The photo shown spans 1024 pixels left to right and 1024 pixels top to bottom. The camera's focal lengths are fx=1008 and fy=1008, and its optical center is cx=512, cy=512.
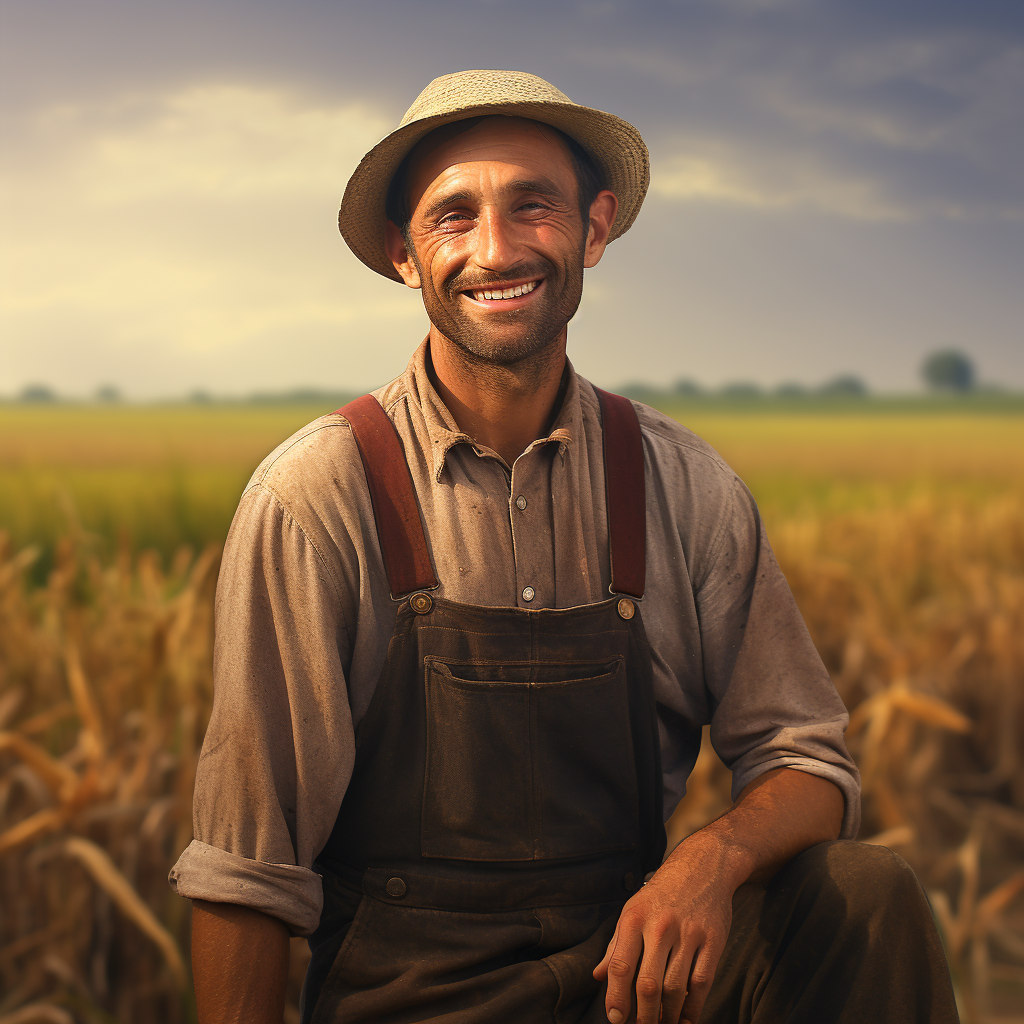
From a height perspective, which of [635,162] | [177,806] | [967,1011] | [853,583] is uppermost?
[635,162]

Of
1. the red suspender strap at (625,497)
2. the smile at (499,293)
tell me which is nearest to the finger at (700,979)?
the red suspender strap at (625,497)

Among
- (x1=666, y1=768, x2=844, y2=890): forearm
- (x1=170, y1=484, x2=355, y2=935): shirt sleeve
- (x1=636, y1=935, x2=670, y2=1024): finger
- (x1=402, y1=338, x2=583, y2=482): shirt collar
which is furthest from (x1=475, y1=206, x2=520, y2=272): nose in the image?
(x1=636, y1=935, x2=670, y2=1024): finger

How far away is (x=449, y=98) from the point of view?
1688 millimetres

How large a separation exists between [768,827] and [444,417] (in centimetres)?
85

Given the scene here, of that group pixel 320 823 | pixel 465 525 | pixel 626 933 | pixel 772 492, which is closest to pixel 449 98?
pixel 465 525

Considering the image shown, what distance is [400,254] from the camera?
74.9 inches

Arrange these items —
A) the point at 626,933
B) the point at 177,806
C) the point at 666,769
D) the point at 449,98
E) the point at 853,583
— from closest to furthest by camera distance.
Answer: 1. the point at 626,933
2. the point at 449,98
3. the point at 666,769
4. the point at 177,806
5. the point at 853,583

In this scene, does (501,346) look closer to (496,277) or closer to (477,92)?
(496,277)

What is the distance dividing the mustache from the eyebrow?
0.39ft

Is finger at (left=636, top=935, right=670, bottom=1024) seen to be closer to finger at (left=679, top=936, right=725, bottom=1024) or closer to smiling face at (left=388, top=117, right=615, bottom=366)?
finger at (left=679, top=936, right=725, bottom=1024)

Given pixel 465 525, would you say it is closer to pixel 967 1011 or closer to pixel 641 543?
pixel 641 543

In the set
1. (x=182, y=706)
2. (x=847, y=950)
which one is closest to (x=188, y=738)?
(x=182, y=706)

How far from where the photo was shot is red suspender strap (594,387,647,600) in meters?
1.67

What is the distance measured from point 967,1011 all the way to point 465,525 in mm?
2434
